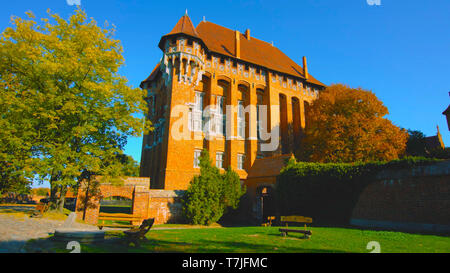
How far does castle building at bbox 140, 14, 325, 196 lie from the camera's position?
23094 mm

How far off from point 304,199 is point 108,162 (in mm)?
13562

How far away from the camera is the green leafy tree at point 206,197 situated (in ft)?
57.5

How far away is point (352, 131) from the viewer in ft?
75.2

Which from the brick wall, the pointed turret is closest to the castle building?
the pointed turret

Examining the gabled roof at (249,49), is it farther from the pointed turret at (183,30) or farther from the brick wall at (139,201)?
the brick wall at (139,201)

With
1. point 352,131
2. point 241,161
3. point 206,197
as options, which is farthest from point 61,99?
point 352,131

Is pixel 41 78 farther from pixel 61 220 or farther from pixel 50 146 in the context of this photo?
pixel 61 220

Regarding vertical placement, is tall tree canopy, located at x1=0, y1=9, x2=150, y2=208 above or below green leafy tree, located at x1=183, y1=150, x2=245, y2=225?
above

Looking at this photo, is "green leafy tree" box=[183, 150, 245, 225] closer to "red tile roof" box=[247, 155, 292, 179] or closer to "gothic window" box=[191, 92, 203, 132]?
"red tile roof" box=[247, 155, 292, 179]

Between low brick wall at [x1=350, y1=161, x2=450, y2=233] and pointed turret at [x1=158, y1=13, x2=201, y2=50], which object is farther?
pointed turret at [x1=158, y1=13, x2=201, y2=50]

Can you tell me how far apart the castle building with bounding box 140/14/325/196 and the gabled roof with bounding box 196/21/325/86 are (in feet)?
0.48

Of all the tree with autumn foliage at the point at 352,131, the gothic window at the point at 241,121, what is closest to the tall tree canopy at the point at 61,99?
the gothic window at the point at 241,121

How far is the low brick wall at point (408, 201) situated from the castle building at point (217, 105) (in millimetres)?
7787

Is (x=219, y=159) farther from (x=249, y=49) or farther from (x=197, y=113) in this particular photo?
(x=249, y=49)
